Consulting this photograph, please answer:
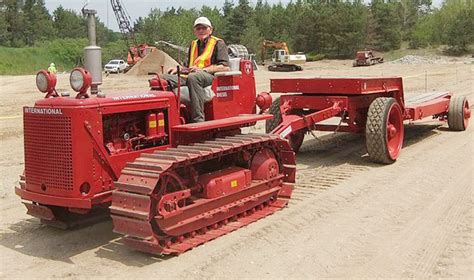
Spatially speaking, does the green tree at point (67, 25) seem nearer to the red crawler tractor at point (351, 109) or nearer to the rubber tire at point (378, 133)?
the red crawler tractor at point (351, 109)

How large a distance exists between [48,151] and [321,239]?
2.77 m

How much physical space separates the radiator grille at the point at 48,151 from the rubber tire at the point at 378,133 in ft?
17.0

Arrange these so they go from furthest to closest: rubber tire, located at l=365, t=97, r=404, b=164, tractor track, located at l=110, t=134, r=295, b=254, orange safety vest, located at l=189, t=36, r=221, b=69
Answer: rubber tire, located at l=365, t=97, r=404, b=164, orange safety vest, located at l=189, t=36, r=221, b=69, tractor track, located at l=110, t=134, r=295, b=254

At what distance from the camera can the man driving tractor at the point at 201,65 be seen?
633 cm

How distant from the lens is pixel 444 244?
18.2 feet

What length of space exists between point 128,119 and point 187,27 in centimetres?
7534

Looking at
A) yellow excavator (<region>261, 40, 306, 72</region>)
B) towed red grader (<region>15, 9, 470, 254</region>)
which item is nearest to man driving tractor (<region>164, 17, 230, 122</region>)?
Result: towed red grader (<region>15, 9, 470, 254</region>)

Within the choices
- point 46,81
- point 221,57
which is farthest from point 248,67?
point 46,81

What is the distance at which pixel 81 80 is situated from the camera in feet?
17.6

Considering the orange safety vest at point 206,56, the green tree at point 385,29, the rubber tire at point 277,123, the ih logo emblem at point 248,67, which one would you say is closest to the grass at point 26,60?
the green tree at point 385,29

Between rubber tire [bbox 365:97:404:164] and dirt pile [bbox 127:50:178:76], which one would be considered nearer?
rubber tire [bbox 365:97:404:164]

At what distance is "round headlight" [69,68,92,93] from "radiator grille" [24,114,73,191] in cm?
33

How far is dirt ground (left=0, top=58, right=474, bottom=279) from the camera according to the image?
16.4 feet

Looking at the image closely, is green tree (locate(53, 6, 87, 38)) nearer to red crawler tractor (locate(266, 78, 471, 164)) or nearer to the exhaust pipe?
red crawler tractor (locate(266, 78, 471, 164))
